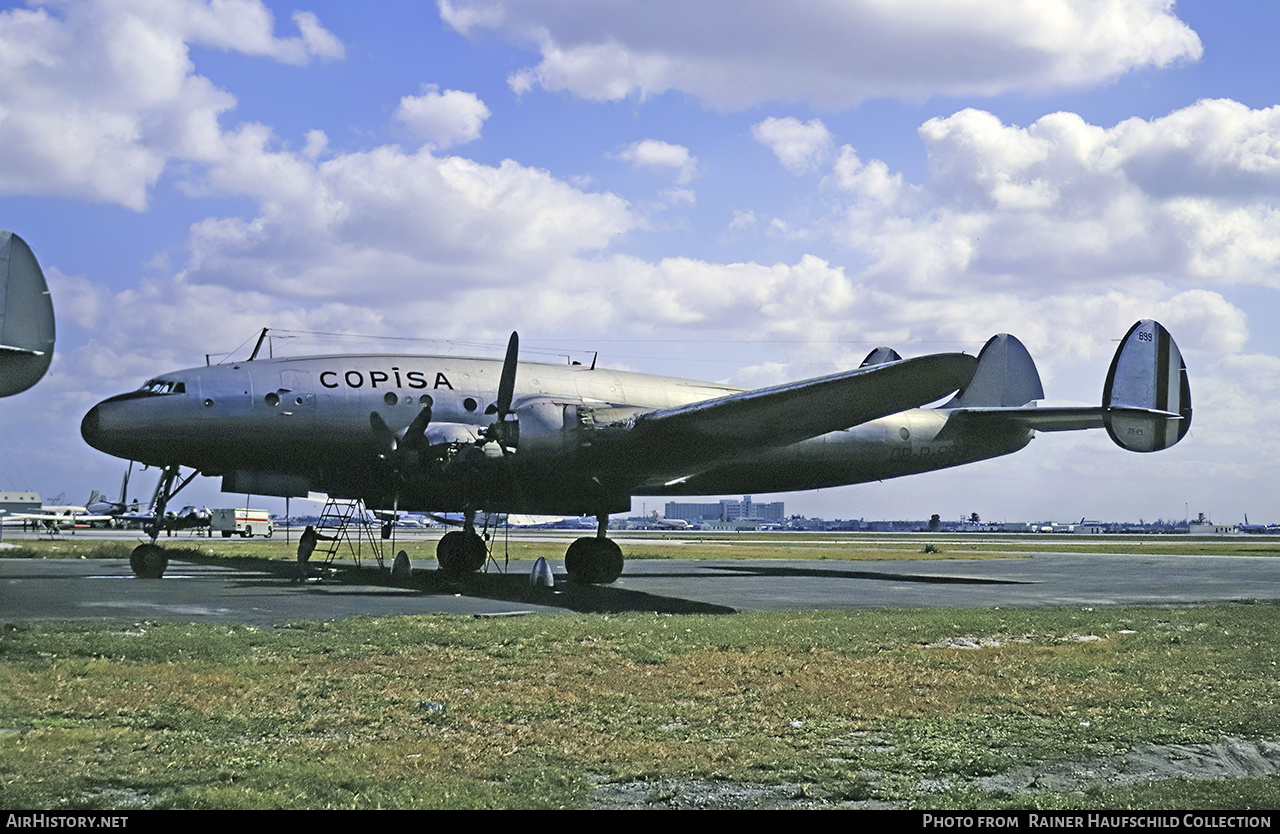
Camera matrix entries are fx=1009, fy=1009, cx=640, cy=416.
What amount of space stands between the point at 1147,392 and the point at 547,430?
19.1m

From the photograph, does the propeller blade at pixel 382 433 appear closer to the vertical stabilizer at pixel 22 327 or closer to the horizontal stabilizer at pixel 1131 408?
the vertical stabilizer at pixel 22 327

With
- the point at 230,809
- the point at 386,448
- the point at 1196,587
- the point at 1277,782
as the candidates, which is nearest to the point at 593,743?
the point at 230,809

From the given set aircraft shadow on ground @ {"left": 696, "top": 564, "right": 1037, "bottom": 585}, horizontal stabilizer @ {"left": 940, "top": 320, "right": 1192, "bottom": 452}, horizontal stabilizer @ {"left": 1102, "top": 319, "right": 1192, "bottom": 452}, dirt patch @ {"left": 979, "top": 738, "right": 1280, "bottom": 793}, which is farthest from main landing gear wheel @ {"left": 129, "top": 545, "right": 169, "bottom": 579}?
horizontal stabilizer @ {"left": 1102, "top": 319, "right": 1192, "bottom": 452}

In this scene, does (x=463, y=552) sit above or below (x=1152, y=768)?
above

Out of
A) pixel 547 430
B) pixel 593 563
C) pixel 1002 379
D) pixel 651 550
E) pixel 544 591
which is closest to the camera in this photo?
pixel 547 430

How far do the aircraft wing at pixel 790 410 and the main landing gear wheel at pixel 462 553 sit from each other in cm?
644

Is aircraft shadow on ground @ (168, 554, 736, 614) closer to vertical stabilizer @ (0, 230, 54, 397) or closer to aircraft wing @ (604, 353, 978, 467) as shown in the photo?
aircraft wing @ (604, 353, 978, 467)

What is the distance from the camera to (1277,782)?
7.01m

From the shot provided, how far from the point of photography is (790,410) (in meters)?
19.1

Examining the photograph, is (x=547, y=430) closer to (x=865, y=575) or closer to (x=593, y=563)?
(x=593, y=563)

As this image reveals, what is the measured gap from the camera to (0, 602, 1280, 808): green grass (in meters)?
6.60

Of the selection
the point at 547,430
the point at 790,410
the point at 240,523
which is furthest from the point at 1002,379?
the point at 240,523

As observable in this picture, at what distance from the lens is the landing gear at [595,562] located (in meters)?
23.8

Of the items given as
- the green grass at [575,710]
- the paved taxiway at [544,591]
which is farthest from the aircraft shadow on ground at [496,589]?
the green grass at [575,710]
